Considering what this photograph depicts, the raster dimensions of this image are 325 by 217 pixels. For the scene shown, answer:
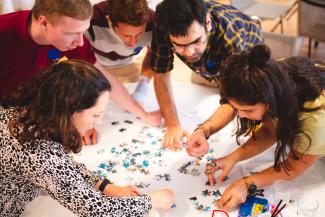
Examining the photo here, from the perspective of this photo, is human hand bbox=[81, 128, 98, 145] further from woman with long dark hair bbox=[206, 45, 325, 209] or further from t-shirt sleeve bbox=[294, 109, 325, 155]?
t-shirt sleeve bbox=[294, 109, 325, 155]

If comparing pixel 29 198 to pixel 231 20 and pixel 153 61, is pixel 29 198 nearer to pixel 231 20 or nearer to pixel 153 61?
pixel 153 61

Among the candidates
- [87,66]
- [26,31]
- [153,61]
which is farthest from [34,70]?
[87,66]

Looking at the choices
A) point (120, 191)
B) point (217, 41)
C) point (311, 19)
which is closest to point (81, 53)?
point (217, 41)

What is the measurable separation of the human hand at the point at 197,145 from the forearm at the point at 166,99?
187 mm

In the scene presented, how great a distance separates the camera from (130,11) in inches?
74.7

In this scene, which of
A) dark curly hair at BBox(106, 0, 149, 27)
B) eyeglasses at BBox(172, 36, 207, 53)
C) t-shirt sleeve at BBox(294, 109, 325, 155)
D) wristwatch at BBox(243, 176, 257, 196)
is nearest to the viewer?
t-shirt sleeve at BBox(294, 109, 325, 155)

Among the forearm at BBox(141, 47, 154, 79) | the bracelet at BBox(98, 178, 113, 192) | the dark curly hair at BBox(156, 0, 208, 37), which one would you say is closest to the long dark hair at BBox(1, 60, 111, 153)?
the bracelet at BBox(98, 178, 113, 192)

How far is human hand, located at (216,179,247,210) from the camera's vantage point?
1.52 m

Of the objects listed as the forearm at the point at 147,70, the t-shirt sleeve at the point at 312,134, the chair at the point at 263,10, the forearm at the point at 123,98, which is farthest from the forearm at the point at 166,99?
the chair at the point at 263,10

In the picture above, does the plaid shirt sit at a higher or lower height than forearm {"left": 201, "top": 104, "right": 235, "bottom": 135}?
higher

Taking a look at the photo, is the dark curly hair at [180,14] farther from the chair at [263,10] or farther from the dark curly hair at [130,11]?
the chair at [263,10]

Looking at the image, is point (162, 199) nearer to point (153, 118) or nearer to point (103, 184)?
point (103, 184)

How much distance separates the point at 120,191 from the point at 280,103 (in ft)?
2.37

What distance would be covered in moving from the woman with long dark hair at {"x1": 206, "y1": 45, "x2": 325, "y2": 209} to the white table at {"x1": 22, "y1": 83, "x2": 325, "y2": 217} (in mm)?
93
